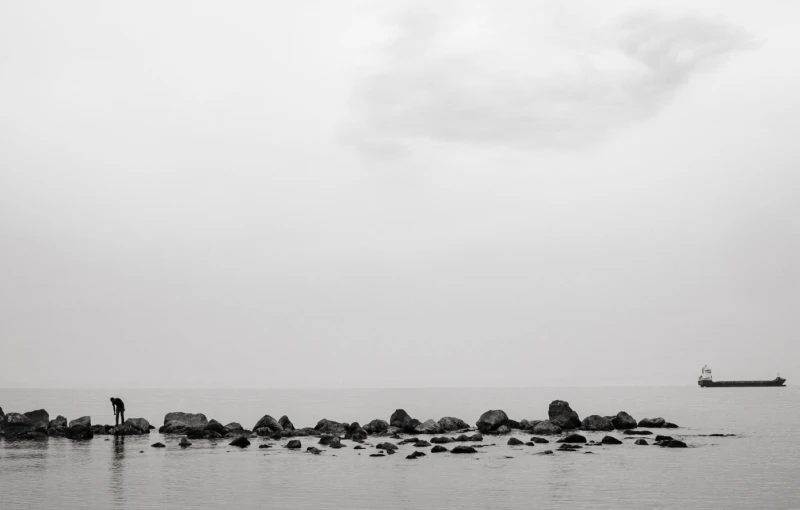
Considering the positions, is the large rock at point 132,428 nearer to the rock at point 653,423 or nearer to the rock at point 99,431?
the rock at point 99,431

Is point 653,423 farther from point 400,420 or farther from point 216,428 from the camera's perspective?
point 216,428

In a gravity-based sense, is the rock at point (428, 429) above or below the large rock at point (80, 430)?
below

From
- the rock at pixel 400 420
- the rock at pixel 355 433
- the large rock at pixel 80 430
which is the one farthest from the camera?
the rock at pixel 400 420

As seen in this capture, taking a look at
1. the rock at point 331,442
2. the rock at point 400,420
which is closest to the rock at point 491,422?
the rock at point 400,420

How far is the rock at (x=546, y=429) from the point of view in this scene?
67162 mm

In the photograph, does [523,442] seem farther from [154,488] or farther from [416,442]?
[154,488]

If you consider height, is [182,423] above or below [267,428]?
above

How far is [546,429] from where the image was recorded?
6762cm

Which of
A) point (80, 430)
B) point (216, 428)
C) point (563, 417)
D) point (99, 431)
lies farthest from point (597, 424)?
point (80, 430)

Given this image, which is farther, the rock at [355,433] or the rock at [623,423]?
the rock at [623,423]

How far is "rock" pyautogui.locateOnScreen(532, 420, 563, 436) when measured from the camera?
220ft

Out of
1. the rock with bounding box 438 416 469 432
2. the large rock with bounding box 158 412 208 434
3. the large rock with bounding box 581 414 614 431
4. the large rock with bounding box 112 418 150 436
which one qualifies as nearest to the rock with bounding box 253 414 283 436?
the large rock with bounding box 158 412 208 434

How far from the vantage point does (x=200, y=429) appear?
6456cm

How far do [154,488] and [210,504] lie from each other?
209 inches
